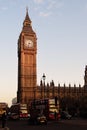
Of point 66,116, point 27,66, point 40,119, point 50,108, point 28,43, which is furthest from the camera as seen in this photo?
point 27,66

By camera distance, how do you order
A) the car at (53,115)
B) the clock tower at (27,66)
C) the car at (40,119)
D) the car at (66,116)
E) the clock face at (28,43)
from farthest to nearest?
the clock face at (28,43) < the clock tower at (27,66) < the car at (66,116) < the car at (53,115) < the car at (40,119)

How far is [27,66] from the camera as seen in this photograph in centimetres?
15612

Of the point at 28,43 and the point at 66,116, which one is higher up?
the point at 28,43

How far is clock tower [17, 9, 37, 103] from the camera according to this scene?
153500mm

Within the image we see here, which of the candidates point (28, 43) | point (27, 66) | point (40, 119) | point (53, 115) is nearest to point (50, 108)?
point (53, 115)

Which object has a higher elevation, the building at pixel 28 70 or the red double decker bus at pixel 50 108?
the building at pixel 28 70

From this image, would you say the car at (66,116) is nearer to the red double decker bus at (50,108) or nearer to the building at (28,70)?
the red double decker bus at (50,108)

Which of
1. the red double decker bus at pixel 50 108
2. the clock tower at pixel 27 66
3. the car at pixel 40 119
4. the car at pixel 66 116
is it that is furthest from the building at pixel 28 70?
the car at pixel 40 119

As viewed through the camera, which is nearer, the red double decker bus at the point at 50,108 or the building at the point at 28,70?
the red double decker bus at the point at 50,108

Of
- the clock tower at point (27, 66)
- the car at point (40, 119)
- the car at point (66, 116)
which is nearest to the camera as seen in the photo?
the car at point (40, 119)

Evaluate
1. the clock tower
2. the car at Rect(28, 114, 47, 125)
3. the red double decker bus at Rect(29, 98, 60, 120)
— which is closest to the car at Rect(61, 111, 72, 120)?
the red double decker bus at Rect(29, 98, 60, 120)

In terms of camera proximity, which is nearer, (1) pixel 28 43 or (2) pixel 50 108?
(2) pixel 50 108

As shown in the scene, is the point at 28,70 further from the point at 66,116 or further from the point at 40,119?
the point at 40,119

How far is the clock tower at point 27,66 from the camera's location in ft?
504
